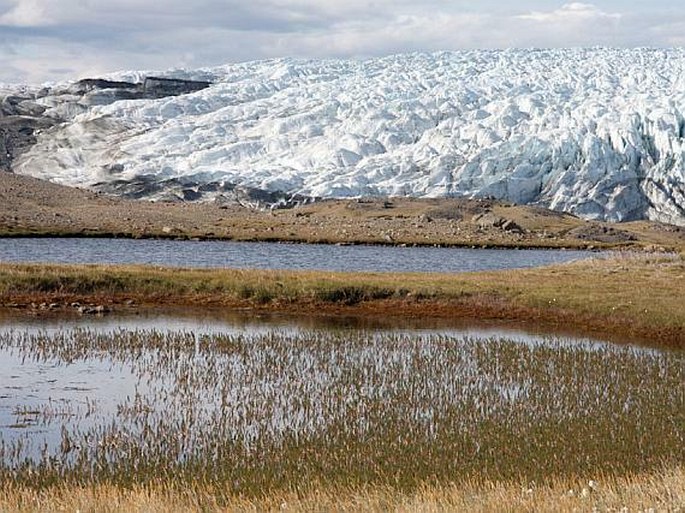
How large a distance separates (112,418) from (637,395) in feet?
34.3

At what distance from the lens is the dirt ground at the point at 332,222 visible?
79.6m

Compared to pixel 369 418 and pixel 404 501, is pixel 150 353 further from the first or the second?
pixel 404 501

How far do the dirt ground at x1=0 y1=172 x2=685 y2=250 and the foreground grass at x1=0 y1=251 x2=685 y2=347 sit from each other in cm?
3656

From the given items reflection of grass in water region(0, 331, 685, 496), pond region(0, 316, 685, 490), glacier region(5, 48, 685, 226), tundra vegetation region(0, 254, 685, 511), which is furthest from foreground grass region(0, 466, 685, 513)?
glacier region(5, 48, 685, 226)

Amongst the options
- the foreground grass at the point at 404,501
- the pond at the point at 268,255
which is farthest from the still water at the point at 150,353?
the pond at the point at 268,255

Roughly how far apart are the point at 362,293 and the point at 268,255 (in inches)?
1016

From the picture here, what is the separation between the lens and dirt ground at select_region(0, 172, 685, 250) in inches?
3135

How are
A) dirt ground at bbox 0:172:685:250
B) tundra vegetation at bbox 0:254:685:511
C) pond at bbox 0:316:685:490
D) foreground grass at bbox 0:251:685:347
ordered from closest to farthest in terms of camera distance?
tundra vegetation at bbox 0:254:685:511
pond at bbox 0:316:685:490
foreground grass at bbox 0:251:685:347
dirt ground at bbox 0:172:685:250

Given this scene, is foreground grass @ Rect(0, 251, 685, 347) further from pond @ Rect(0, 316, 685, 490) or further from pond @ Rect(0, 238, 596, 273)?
pond @ Rect(0, 238, 596, 273)

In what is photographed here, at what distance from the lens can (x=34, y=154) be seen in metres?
144

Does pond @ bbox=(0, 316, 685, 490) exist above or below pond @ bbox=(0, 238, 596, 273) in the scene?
above

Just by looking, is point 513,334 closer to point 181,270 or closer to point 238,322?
point 238,322

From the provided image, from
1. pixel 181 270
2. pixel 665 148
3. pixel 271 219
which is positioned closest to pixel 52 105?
pixel 271 219

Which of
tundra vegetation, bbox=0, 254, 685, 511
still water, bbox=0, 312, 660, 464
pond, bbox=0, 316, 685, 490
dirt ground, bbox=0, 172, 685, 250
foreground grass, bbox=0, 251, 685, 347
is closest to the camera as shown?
tundra vegetation, bbox=0, 254, 685, 511
